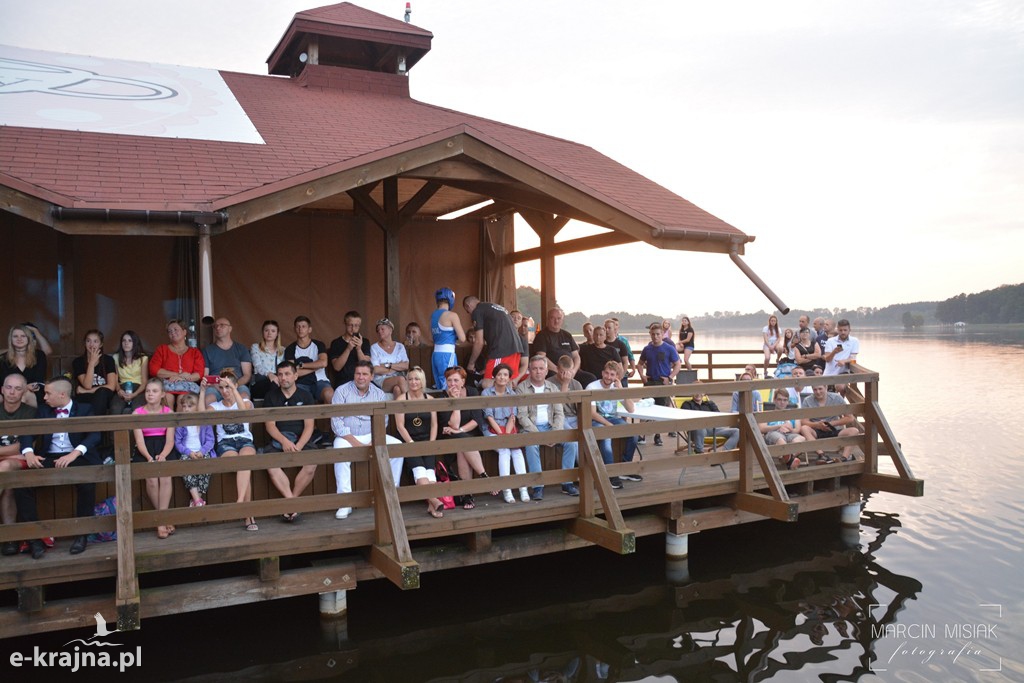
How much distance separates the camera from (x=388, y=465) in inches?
209

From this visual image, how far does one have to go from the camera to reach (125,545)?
464cm

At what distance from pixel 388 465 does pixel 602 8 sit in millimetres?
16076

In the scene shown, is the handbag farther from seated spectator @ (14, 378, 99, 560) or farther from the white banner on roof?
the white banner on roof

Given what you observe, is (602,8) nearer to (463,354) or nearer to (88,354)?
(463,354)

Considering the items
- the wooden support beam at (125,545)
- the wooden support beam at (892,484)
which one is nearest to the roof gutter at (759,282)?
the wooden support beam at (892,484)

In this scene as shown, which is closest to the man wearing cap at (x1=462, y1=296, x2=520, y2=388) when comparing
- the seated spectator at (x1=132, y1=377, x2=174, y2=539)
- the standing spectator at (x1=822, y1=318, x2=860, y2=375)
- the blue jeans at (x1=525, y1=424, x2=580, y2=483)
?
the blue jeans at (x1=525, y1=424, x2=580, y2=483)

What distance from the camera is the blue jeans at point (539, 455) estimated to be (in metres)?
6.36

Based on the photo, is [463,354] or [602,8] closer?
[463,354]

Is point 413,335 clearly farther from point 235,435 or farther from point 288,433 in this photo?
point 235,435

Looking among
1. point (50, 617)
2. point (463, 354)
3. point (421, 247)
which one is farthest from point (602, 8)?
point (50, 617)

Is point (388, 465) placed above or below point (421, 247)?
below

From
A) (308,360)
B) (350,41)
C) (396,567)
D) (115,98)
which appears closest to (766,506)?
(396,567)

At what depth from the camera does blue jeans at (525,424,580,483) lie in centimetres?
636

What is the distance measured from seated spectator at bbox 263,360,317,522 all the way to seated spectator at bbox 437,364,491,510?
3.52 ft
